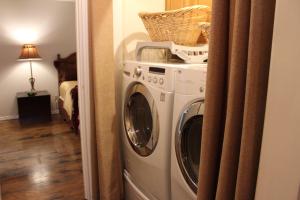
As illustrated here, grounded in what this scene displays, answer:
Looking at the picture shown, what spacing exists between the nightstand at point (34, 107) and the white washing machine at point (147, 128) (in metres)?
3.11

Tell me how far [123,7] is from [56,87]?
137 inches

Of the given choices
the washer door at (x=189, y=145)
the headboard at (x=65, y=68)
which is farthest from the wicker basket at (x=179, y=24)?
the headboard at (x=65, y=68)

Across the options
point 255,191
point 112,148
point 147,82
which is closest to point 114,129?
point 112,148

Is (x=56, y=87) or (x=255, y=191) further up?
(x=255, y=191)

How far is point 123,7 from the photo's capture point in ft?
6.28

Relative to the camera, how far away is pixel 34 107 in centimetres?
454

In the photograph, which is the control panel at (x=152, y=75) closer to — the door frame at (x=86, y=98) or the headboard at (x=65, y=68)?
the door frame at (x=86, y=98)

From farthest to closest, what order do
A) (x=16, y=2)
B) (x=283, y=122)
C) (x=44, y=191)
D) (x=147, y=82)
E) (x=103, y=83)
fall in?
1. (x=16, y=2)
2. (x=44, y=191)
3. (x=103, y=83)
4. (x=147, y=82)
5. (x=283, y=122)

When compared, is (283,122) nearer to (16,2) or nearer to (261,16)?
(261,16)

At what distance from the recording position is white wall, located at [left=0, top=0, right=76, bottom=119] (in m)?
4.44

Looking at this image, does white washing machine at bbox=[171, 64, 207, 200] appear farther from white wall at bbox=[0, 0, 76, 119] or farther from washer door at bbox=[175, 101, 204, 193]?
white wall at bbox=[0, 0, 76, 119]

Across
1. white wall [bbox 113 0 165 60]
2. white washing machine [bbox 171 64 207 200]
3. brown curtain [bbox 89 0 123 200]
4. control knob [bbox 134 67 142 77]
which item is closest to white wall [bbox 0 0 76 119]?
white wall [bbox 113 0 165 60]

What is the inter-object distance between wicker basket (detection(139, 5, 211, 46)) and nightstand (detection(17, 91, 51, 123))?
343 centimetres

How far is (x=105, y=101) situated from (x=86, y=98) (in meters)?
0.22
